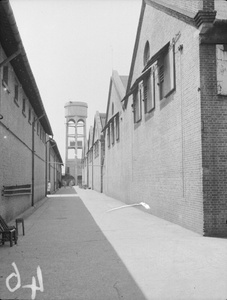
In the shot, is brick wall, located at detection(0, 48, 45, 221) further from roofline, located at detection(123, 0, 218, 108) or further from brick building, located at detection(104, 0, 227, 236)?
roofline, located at detection(123, 0, 218, 108)

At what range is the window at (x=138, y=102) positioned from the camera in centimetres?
1609

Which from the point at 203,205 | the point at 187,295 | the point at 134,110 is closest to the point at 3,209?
the point at 203,205

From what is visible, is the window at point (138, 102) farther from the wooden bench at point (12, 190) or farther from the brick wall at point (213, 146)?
the brick wall at point (213, 146)

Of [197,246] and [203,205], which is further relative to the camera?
[203,205]

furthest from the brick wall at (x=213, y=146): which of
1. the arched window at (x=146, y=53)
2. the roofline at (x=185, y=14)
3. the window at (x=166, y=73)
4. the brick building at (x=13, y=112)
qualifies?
the arched window at (x=146, y=53)

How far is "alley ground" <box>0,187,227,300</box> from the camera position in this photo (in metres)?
4.55

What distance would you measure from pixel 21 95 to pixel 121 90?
1045 cm

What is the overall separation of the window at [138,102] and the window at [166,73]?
10.4 ft

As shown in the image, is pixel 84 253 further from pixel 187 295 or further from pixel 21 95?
pixel 21 95

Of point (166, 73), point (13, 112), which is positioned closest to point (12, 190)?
point (13, 112)

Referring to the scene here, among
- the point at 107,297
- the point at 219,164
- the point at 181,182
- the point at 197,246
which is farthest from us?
the point at 181,182

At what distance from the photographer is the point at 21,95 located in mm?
14812

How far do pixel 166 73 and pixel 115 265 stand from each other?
307 inches

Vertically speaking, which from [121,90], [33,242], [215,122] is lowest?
[33,242]
